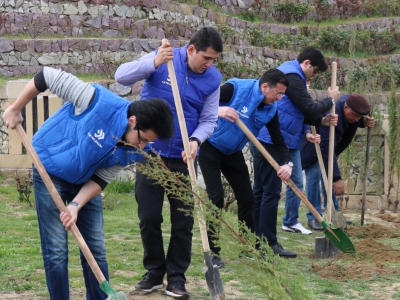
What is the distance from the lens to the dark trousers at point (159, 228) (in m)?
5.75

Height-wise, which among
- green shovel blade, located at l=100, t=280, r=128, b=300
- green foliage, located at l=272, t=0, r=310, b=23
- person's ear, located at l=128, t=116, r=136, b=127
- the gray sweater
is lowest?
green shovel blade, located at l=100, t=280, r=128, b=300

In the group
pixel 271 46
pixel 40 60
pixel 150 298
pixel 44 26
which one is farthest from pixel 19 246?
pixel 271 46

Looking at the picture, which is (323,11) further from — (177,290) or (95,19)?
(177,290)

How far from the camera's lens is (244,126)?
258 inches

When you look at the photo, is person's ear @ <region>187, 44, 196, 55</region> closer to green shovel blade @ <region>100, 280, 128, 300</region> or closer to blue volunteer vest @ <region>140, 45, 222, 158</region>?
blue volunteer vest @ <region>140, 45, 222, 158</region>

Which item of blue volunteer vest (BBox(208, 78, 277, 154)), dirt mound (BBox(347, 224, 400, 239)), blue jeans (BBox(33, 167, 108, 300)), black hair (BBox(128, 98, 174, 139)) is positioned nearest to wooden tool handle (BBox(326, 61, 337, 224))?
dirt mound (BBox(347, 224, 400, 239))

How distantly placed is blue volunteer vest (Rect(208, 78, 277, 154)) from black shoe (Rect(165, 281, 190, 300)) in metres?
1.48

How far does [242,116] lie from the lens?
683 centimetres

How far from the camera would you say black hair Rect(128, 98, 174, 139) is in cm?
470

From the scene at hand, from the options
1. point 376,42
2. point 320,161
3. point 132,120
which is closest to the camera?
point 132,120

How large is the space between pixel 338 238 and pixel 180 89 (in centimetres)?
265

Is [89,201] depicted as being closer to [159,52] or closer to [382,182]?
[159,52]

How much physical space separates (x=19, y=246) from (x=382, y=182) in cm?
637

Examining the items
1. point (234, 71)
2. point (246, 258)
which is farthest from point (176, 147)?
point (234, 71)
